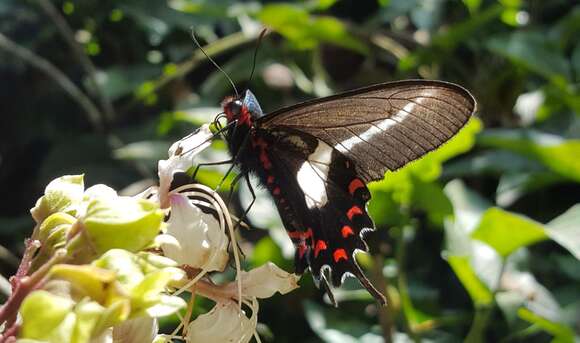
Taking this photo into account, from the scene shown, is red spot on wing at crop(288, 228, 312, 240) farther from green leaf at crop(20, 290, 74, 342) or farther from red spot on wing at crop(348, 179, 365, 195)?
green leaf at crop(20, 290, 74, 342)

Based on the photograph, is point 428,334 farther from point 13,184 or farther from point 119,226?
point 13,184

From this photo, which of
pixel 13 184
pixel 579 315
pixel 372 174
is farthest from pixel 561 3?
pixel 13 184

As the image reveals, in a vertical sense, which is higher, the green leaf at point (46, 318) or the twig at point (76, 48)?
the twig at point (76, 48)

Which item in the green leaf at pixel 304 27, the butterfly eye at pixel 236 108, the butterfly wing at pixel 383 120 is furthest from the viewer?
the green leaf at pixel 304 27

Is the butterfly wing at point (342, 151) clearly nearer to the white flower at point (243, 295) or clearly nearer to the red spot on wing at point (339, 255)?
the red spot on wing at point (339, 255)

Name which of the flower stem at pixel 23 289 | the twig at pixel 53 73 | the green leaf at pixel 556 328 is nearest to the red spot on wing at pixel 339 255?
the green leaf at pixel 556 328

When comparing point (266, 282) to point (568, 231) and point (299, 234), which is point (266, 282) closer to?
point (299, 234)

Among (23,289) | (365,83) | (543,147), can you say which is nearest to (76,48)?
(365,83)
